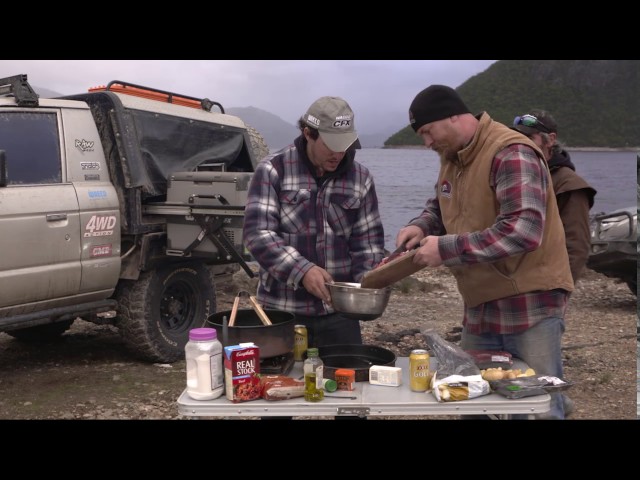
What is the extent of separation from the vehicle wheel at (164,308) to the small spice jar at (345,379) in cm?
383

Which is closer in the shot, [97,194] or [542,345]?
[542,345]

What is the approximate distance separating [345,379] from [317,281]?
52 cm

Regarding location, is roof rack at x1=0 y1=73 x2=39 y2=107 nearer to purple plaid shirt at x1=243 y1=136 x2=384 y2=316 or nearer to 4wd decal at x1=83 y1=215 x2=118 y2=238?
4wd decal at x1=83 y1=215 x2=118 y2=238

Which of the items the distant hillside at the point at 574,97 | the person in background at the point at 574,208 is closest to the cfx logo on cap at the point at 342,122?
the person in background at the point at 574,208

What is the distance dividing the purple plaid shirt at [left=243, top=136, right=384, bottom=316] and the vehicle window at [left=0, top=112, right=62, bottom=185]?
9.87 ft

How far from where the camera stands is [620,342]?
7516mm

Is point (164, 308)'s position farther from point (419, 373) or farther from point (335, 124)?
point (419, 373)

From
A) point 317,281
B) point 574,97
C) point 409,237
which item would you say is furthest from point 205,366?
point 574,97

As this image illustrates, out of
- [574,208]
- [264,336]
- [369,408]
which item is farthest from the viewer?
[574,208]

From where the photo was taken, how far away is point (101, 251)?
599cm

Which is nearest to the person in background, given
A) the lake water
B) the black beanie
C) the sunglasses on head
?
the sunglasses on head

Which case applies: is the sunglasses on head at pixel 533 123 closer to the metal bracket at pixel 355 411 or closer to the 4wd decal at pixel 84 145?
the metal bracket at pixel 355 411

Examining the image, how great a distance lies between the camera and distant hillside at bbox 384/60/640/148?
33.1 meters

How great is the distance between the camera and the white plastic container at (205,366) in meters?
2.55
